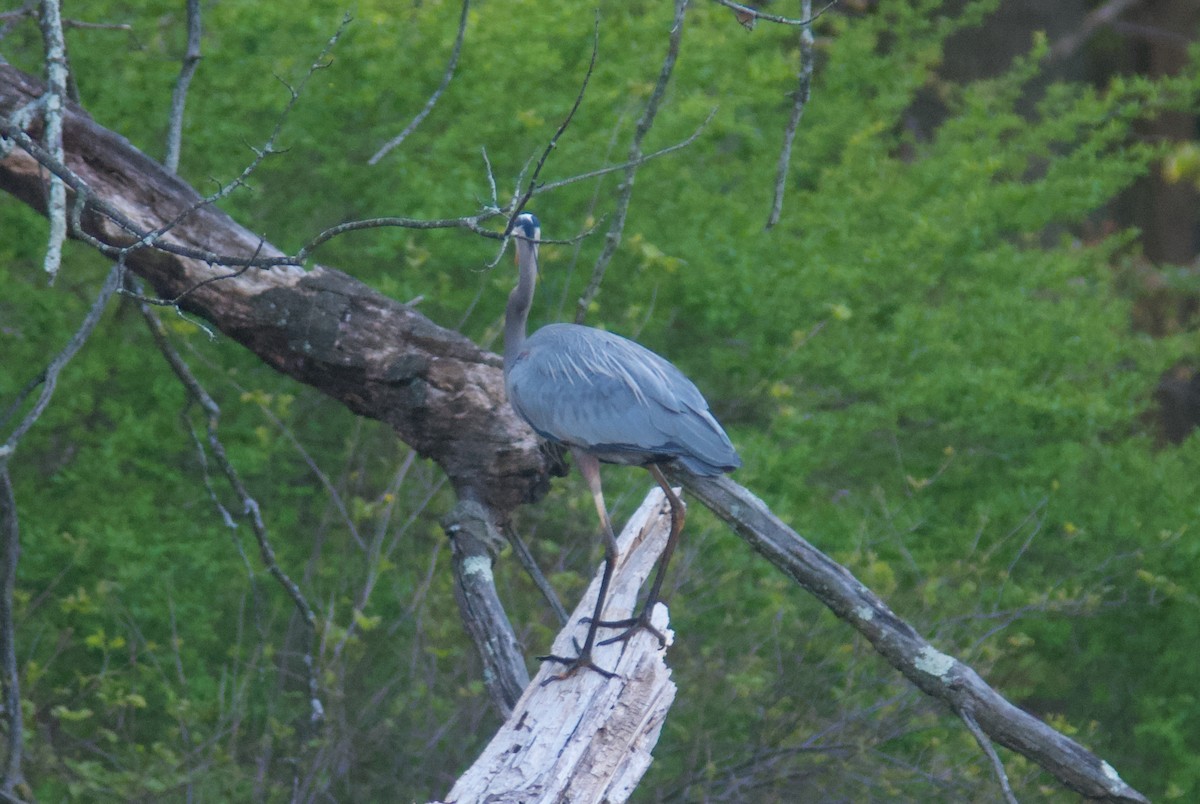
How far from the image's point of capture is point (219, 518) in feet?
27.3

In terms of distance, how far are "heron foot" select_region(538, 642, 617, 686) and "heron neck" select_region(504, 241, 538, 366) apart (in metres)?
1.39

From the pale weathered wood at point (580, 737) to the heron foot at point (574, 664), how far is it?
0.02m

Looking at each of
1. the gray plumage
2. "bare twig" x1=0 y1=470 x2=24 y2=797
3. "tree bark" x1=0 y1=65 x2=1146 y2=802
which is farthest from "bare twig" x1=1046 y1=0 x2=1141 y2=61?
"bare twig" x1=0 y1=470 x2=24 y2=797

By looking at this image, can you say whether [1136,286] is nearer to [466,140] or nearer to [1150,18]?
[1150,18]

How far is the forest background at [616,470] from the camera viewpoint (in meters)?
7.12

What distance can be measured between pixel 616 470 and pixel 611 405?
2783 millimetres

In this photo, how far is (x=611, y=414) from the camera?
517 centimetres

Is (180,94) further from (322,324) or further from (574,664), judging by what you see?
(574,664)

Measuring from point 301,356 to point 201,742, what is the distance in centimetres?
276

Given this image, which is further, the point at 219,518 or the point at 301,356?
the point at 219,518

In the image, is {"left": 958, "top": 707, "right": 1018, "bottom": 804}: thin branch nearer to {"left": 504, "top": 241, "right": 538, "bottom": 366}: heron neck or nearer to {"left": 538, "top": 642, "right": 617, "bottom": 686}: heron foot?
{"left": 538, "top": 642, "right": 617, "bottom": 686}: heron foot

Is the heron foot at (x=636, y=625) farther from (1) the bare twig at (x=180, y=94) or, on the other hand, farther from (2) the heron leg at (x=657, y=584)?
(1) the bare twig at (x=180, y=94)

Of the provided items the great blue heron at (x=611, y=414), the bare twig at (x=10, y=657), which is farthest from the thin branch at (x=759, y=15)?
the bare twig at (x=10, y=657)

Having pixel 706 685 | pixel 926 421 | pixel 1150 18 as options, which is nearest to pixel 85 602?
pixel 706 685
